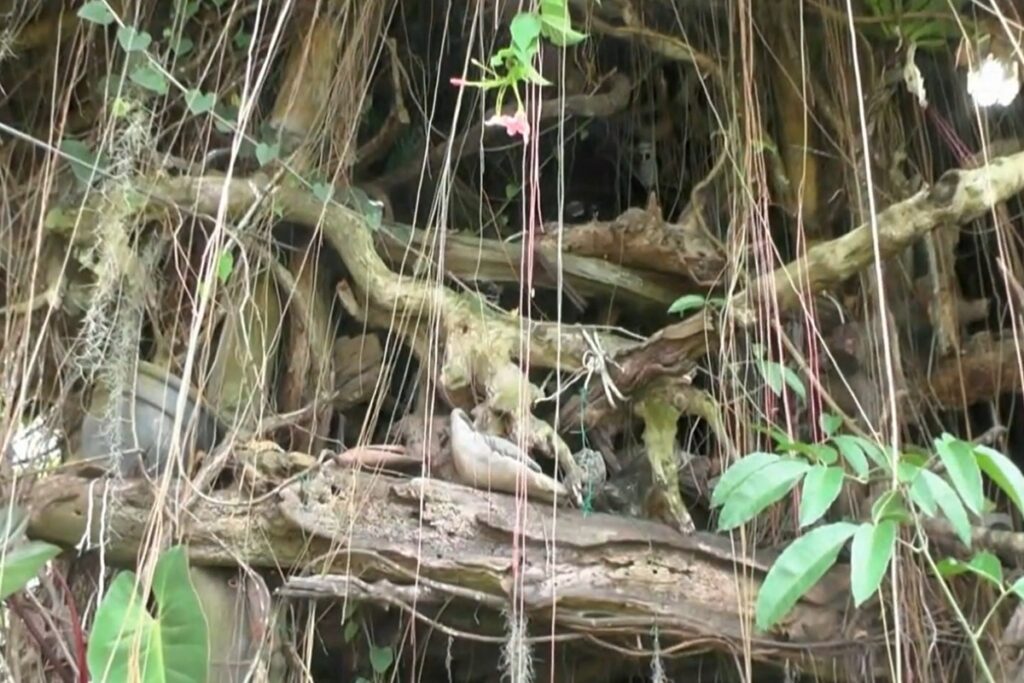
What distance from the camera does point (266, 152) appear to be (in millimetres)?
1334

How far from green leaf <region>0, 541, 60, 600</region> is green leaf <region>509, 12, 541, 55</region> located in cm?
68

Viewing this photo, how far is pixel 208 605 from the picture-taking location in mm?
1212

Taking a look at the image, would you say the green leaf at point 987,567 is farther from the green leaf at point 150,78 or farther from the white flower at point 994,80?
the green leaf at point 150,78

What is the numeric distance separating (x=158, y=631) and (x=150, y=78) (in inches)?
26.0

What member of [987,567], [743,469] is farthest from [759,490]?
[987,567]

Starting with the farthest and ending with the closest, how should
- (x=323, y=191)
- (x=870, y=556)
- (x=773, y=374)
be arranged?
1. (x=323, y=191)
2. (x=773, y=374)
3. (x=870, y=556)

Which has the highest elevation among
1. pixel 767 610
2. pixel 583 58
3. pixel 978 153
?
pixel 583 58

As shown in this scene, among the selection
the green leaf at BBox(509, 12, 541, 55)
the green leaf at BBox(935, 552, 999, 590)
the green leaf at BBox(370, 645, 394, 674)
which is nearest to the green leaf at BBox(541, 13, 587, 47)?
the green leaf at BBox(509, 12, 541, 55)

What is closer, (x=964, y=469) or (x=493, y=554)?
(x=964, y=469)

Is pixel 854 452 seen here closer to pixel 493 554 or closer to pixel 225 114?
pixel 493 554

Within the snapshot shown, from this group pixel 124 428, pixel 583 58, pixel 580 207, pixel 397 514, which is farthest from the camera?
pixel 580 207

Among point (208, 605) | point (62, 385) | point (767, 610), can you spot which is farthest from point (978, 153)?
point (62, 385)

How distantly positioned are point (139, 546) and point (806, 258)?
798mm

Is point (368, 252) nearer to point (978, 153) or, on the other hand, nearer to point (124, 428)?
point (124, 428)
